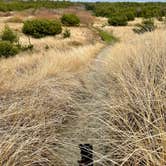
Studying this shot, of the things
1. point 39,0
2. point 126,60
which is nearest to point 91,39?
point 126,60

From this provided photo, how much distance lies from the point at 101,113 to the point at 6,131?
46.0 inches

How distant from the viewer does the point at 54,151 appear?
4898 millimetres

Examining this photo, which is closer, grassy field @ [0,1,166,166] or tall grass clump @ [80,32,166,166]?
tall grass clump @ [80,32,166,166]

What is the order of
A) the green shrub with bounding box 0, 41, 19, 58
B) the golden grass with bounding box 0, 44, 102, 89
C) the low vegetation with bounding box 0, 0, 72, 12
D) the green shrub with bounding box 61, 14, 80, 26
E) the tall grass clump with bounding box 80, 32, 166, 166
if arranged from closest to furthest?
1. the tall grass clump with bounding box 80, 32, 166, 166
2. the golden grass with bounding box 0, 44, 102, 89
3. the green shrub with bounding box 0, 41, 19, 58
4. the green shrub with bounding box 61, 14, 80, 26
5. the low vegetation with bounding box 0, 0, 72, 12

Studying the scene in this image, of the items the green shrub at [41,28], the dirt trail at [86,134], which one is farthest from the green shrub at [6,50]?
the dirt trail at [86,134]

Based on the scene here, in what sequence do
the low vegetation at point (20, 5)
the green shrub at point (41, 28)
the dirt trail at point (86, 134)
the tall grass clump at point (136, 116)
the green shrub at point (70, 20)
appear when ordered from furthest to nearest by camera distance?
the low vegetation at point (20, 5) → the green shrub at point (70, 20) → the green shrub at point (41, 28) → the dirt trail at point (86, 134) → the tall grass clump at point (136, 116)

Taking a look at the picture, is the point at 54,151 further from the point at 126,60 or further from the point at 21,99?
the point at 126,60

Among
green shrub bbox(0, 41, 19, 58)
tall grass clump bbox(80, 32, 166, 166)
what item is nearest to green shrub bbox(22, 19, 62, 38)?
green shrub bbox(0, 41, 19, 58)

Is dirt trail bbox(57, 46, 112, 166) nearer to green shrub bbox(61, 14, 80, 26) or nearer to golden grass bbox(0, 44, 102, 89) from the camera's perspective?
golden grass bbox(0, 44, 102, 89)

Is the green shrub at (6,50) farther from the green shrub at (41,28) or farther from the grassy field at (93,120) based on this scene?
the grassy field at (93,120)

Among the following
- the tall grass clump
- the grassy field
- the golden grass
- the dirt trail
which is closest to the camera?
the tall grass clump

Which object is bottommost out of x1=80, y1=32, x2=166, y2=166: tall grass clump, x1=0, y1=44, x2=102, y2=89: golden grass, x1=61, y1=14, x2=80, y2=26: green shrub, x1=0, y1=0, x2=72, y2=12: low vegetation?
x1=0, y1=0, x2=72, y2=12: low vegetation

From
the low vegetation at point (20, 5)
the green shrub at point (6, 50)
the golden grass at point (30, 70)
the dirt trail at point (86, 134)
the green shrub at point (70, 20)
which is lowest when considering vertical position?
the low vegetation at point (20, 5)

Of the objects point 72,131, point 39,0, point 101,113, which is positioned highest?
point 101,113
